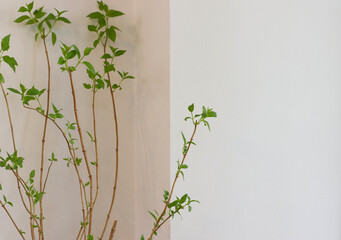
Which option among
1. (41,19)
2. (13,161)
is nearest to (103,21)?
(41,19)

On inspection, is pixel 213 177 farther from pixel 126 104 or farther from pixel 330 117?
pixel 330 117

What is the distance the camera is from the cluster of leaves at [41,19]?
1.03m

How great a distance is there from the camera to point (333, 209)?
56.5 inches

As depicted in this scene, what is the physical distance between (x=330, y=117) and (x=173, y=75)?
644mm

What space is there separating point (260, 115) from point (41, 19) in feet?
2.32

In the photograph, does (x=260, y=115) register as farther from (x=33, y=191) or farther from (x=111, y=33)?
(x=33, y=191)

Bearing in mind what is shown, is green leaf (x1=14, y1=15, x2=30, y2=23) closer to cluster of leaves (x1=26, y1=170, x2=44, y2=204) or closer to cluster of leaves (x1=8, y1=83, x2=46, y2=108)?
cluster of leaves (x1=8, y1=83, x2=46, y2=108)

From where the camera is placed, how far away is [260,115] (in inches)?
49.3

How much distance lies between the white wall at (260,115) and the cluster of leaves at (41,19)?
318mm

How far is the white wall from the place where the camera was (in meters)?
1.14

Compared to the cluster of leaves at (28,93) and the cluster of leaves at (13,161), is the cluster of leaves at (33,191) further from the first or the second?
the cluster of leaves at (28,93)

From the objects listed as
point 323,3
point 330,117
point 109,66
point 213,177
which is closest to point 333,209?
point 330,117

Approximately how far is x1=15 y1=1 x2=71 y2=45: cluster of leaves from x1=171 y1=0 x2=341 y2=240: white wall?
0.32 m

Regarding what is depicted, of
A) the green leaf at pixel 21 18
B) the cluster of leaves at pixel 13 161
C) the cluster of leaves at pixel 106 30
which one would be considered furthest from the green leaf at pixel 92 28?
the cluster of leaves at pixel 13 161
